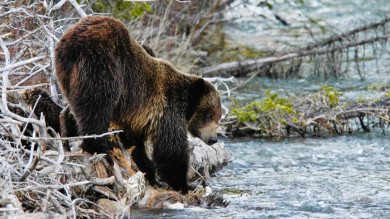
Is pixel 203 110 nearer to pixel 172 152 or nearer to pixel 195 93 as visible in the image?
pixel 195 93

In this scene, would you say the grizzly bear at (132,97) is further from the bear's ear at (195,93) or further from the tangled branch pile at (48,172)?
the tangled branch pile at (48,172)

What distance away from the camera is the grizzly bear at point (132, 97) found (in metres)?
4.69

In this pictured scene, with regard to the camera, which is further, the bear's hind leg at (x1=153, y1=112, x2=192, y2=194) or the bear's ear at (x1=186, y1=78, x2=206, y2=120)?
the bear's ear at (x1=186, y1=78, x2=206, y2=120)

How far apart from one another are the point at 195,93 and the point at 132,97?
0.84 m

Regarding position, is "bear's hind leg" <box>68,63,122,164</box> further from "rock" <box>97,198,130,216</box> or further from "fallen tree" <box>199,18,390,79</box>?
"fallen tree" <box>199,18,390,79</box>

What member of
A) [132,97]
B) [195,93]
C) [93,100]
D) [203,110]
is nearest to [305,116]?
[203,110]

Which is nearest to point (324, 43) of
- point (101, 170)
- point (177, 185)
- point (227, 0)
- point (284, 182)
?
point (227, 0)

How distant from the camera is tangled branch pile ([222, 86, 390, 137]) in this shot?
8.31 metres

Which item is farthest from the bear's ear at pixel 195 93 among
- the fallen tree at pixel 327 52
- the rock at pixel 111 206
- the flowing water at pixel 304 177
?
the fallen tree at pixel 327 52

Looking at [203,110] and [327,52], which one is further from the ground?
[327,52]

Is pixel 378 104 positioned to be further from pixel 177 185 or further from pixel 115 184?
pixel 115 184

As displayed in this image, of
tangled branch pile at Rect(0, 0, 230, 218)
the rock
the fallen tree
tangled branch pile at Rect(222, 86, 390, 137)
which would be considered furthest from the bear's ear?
the fallen tree

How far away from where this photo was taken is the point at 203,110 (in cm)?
595

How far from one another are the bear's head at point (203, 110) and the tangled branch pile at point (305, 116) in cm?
217
